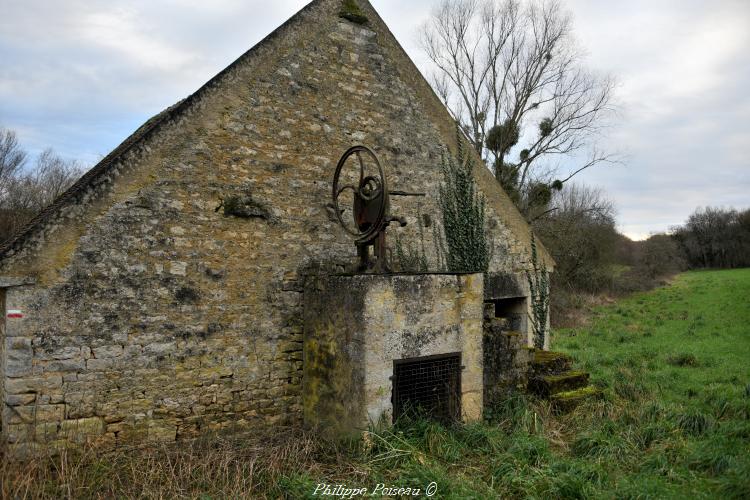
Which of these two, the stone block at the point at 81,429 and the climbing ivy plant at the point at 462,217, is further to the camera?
the climbing ivy plant at the point at 462,217

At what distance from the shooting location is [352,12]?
7.98m

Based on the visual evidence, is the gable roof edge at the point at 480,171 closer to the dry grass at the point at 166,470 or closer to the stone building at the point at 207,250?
the stone building at the point at 207,250

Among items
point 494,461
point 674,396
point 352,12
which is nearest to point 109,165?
point 352,12

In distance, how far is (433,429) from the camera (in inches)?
229

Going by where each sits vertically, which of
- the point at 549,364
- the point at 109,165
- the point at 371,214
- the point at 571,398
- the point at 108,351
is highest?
the point at 109,165

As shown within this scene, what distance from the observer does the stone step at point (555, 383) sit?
7594 mm

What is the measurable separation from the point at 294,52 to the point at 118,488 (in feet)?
19.3

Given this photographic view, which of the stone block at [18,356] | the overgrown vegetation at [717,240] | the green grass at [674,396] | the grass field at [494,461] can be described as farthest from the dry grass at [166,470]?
the overgrown vegetation at [717,240]

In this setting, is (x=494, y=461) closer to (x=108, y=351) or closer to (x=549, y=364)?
(x=549, y=364)

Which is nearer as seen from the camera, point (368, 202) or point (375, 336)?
point (375, 336)

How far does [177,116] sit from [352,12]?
3.37 metres

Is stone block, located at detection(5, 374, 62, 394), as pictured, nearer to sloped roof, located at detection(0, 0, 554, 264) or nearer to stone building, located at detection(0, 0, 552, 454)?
stone building, located at detection(0, 0, 552, 454)

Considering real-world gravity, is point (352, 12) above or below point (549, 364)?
above

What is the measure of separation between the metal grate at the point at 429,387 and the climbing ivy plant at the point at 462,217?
8.59 ft
